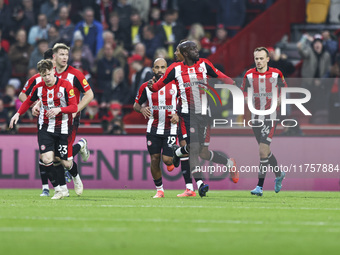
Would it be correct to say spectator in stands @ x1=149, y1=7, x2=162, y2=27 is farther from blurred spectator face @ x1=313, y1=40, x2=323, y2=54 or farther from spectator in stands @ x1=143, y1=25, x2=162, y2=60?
blurred spectator face @ x1=313, y1=40, x2=323, y2=54

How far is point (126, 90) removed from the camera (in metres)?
19.4

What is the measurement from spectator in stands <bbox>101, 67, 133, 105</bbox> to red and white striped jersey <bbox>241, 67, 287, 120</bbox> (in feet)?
19.5

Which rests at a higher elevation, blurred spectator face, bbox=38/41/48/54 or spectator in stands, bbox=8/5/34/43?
spectator in stands, bbox=8/5/34/43

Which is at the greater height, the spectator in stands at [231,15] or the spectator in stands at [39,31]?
the spectator in stands at [231,15]

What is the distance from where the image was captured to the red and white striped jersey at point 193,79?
40.9 ft

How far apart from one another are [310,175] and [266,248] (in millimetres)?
10397

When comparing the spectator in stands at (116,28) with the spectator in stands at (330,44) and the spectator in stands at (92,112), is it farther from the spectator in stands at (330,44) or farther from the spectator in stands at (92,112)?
the spectator in stands at (330,44)

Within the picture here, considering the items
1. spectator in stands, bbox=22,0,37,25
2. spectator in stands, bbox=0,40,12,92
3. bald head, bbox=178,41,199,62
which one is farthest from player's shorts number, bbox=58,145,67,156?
spectator in stands, bbox=22,0,37,25

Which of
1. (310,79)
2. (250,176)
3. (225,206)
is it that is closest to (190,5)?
(310,79)

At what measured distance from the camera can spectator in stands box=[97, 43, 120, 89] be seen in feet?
65.1

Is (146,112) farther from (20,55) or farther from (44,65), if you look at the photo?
(20,55)

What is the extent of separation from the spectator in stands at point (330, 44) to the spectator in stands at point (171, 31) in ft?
11.6

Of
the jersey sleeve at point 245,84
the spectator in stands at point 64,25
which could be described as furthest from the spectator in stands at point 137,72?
the jersey sleeve at point 245,84

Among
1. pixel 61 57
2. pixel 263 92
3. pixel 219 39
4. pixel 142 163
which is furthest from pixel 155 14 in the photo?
pixel 61 57
